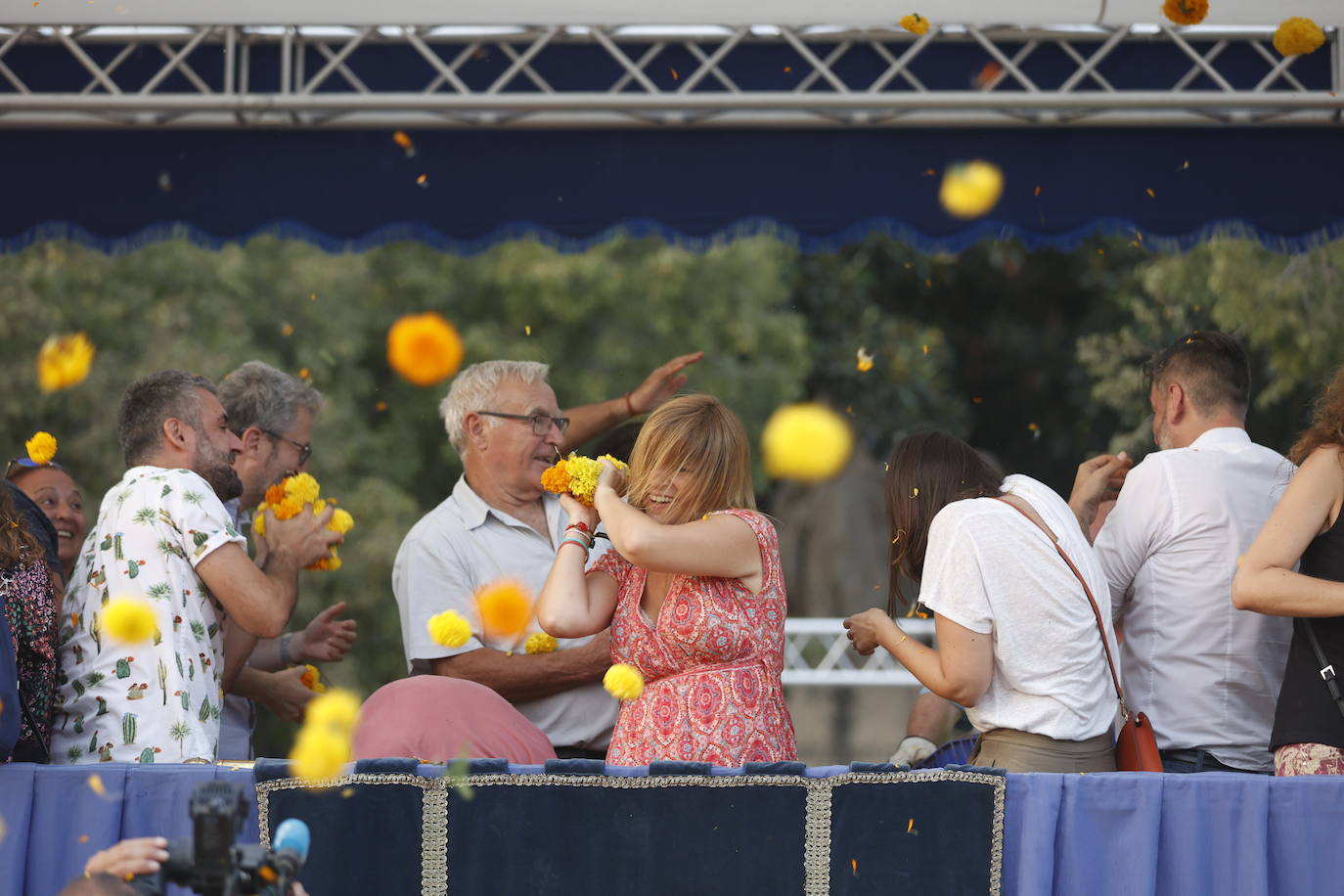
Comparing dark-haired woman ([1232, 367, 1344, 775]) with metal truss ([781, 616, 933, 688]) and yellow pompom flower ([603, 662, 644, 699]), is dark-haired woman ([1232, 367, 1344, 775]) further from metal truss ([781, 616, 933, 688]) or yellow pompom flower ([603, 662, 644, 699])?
metal truss ([781, 616, 933, 688])

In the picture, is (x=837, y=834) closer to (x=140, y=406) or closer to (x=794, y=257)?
(x=140, y=406)

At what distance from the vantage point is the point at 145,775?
3.00 metres

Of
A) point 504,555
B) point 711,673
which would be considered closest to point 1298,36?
point 504,555

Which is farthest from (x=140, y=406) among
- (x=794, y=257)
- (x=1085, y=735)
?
(x=794, y=257)

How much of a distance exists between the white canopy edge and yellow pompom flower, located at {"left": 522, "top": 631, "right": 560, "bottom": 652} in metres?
2.12

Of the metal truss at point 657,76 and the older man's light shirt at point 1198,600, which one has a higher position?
the metal truss at point 657,76

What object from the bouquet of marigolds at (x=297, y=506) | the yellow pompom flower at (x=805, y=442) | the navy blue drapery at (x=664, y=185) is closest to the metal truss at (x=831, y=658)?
the yellow pompom flower at (x=805, y=442)

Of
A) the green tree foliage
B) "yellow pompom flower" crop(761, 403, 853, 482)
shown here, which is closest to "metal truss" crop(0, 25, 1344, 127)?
the green tree foliage

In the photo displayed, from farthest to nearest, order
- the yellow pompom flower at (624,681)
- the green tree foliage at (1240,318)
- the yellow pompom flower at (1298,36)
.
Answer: the green tree foliage at (1240,318) < the yellow pompom flower at (1298,36) < the yellow pompom flower at (624,681)

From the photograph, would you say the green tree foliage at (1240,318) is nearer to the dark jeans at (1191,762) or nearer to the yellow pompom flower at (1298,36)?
the yellow pompom flower at (1298,36)

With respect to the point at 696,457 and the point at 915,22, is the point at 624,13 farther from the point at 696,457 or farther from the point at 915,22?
the point at 696,457

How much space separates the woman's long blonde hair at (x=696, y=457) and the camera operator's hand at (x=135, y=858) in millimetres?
1267

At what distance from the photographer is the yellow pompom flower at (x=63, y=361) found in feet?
34.7

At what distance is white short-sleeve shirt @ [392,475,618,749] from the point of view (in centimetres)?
410
